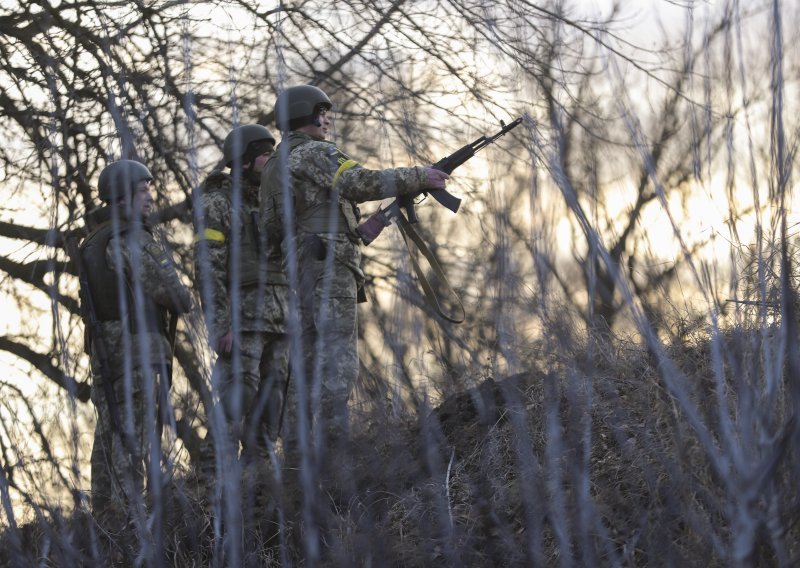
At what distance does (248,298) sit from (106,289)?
0.60m

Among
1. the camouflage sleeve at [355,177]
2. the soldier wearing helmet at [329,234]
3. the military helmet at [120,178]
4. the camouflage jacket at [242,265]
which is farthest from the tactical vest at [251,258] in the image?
the camouflage sleeve at [355,177]

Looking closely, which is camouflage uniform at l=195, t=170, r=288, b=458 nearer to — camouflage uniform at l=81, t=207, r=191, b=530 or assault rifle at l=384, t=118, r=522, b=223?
camouflage uniform at l=81, t=207, r=191, b=530

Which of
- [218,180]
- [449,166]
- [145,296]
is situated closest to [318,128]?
[449,166]

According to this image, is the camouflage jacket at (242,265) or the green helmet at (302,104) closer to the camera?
the green helmet at (302,104)

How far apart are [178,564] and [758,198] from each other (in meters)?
2.44

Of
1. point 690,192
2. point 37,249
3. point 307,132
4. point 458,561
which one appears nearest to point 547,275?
point 690,192

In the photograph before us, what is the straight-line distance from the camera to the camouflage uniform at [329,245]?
14.9ft

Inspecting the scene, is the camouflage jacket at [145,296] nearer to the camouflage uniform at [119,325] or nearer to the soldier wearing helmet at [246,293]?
the camouflage uniform at [119,325]

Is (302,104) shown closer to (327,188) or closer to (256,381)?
(327,188)

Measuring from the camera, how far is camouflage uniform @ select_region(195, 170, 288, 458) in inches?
195

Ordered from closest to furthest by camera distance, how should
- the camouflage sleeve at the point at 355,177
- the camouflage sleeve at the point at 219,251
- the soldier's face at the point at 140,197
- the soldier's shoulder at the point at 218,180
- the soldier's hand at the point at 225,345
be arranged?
the camouflage sleeve at the point at 355,177 → the soldier's face at the point at 140,197 → the soldier's hand at the point at 225,345 → the camouflage sleeve at the point at 219,251 → the soldier's shoulder at the point at 218,180

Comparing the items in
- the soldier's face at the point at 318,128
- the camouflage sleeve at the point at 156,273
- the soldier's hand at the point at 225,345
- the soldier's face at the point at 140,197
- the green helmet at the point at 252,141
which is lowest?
the soldier's hand at the point at 225,345

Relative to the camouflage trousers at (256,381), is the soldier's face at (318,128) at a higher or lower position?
higher

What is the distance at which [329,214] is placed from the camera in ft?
15.3
